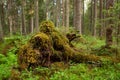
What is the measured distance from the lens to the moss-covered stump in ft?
28.0

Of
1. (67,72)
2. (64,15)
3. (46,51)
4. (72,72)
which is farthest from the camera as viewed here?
(64,15)

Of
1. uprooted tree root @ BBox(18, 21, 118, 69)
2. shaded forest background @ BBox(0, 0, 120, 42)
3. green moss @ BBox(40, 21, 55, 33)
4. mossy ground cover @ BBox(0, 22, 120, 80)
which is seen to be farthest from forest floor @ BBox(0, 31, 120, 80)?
shaded forest background @ BBox(0, 0, 120, 42)

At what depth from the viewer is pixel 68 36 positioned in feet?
36.2

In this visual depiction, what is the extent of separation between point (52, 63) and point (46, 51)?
1.80 ft

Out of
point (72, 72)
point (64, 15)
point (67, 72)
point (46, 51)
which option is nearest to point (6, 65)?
point (46, 51)

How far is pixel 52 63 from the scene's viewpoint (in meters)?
9.05

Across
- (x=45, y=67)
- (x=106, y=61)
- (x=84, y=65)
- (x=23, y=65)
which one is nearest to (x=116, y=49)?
(x=106, y=61)

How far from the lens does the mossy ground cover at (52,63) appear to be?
786 centimetres

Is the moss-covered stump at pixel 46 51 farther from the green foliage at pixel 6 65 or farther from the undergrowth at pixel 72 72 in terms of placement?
the green foliage at pixel 6 65

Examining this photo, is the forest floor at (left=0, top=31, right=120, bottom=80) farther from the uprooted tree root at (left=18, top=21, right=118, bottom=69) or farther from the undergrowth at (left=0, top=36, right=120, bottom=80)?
the uprooted tree root at (left=18, top=21, right=118, bottom=69)

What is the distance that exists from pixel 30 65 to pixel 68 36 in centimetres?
307

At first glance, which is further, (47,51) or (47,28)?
(47,28)

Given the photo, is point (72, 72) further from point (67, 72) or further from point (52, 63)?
point (52, 63)

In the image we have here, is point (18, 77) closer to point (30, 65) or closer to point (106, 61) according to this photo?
point (30, 65)
